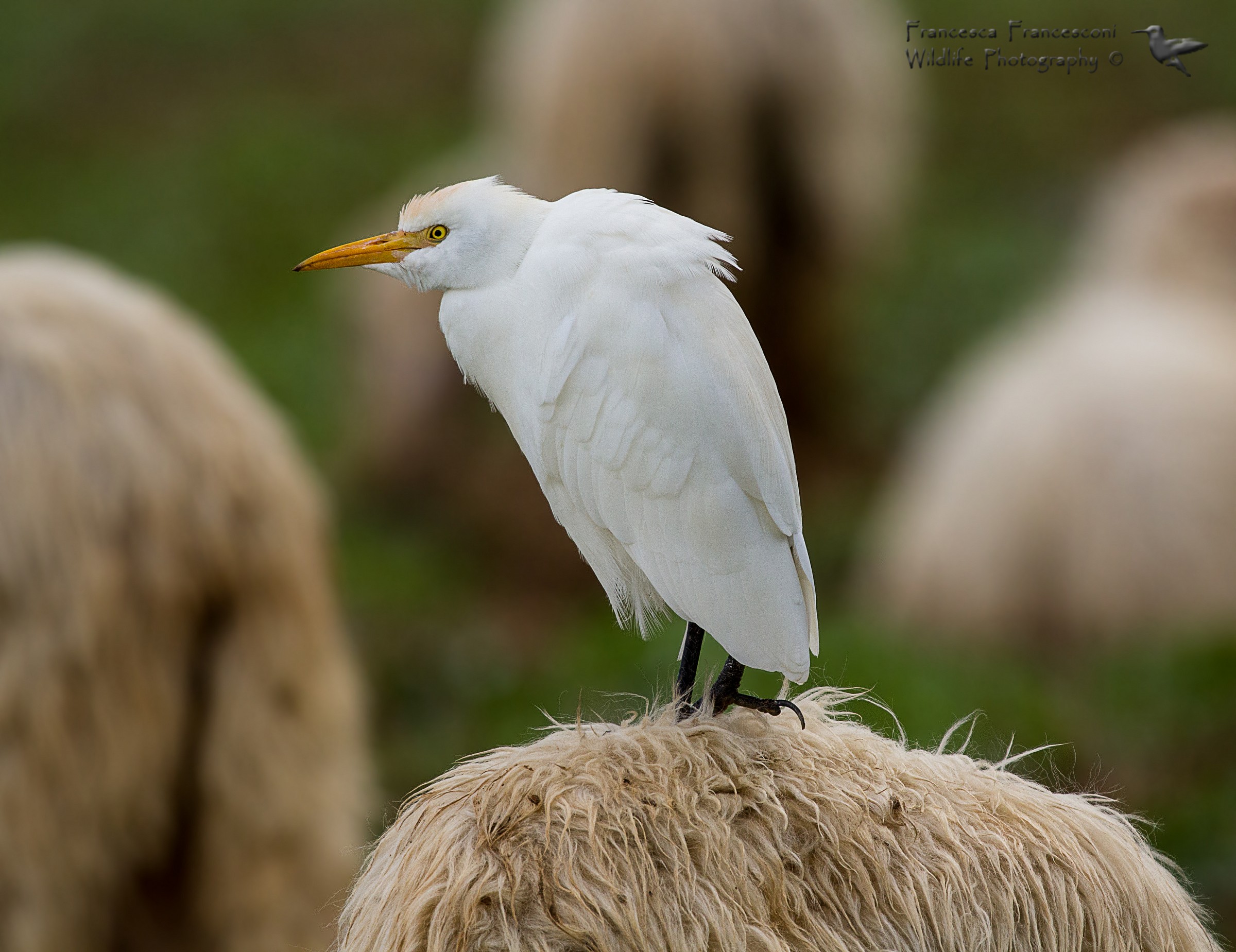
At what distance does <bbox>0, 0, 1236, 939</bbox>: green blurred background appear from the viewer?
5.74 m

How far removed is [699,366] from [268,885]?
2.61 meters

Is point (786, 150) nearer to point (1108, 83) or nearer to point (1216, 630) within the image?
point (1216, 630)

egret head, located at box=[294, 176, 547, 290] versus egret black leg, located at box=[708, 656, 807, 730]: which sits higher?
egret head, located at box=[294, 176, 547, 290]

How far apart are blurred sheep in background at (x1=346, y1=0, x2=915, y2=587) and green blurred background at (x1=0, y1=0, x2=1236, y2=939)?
26.0 inches

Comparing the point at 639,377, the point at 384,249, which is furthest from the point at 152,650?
the point at 639,377

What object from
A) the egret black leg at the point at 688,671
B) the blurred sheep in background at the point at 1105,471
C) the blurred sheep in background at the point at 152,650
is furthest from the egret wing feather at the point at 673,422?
the blurred sheep in background at the point at 1105,471

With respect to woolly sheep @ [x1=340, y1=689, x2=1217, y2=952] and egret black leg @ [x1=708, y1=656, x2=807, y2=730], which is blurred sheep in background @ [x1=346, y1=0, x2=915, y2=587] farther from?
woolly sheep @ [x1=340, y1=689, x2=1217, y2=952]

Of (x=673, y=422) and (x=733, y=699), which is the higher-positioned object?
(x=673, y=422)

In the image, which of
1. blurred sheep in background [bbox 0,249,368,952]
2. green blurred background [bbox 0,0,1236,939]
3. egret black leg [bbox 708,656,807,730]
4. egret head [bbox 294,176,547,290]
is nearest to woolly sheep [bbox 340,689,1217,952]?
egret black leg [bbox 708,656,807,730]

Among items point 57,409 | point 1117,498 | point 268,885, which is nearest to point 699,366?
point 57,409

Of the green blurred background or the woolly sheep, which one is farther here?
the green blurred background

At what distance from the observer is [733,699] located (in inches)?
78.2

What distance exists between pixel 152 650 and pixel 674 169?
5468mm

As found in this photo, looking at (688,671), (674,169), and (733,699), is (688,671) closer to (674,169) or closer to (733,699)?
(733,699)
